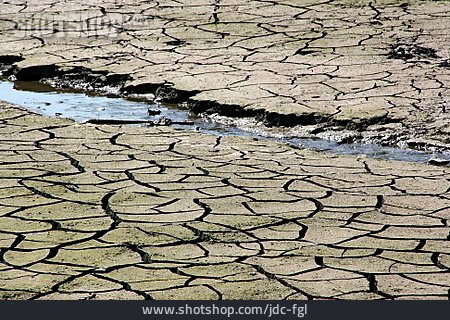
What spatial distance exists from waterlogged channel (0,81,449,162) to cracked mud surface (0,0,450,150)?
5.7 inches

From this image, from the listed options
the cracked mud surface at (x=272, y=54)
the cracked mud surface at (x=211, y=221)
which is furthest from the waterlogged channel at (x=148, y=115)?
the cracked mud surface at (x=211, y=221)

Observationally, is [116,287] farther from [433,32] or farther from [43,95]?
[433,32]

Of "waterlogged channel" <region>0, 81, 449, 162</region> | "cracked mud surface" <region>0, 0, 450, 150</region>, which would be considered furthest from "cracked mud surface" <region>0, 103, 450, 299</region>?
"cracked mud surface" <region>0, 0, 450, 150</region>

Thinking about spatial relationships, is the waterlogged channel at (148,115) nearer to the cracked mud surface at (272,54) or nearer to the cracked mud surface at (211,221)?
the cracked mud surface at (272,54)

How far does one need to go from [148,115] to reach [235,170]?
1.82 metres

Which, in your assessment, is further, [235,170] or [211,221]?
[235,170]

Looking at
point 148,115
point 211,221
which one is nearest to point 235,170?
point 211,221

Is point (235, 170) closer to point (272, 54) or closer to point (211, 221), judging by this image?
point (211, 221)

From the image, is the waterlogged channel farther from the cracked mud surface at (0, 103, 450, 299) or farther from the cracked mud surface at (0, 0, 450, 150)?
the cracked mud surface at (0, 103, 450, 299)

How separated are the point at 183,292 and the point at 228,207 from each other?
1.22 m

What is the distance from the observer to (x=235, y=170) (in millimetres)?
5965

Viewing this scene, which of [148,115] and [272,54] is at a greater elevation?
[272,54]

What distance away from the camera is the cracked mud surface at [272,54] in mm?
7301

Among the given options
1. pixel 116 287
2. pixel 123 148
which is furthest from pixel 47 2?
pixel 116 287
